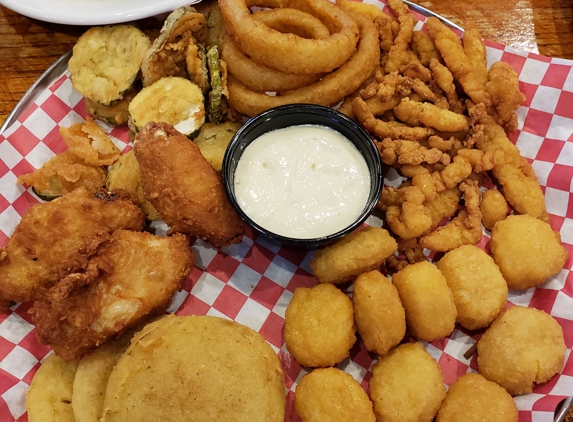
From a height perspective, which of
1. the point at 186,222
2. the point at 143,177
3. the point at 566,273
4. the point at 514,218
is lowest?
the point at 566,273

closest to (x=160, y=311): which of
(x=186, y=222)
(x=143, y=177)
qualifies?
(x=186, y=222)

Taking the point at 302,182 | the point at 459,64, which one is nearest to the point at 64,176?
the point at 302,182

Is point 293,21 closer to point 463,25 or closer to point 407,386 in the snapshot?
point 463,25

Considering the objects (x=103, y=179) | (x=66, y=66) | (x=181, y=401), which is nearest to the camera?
(x=181, y=401)

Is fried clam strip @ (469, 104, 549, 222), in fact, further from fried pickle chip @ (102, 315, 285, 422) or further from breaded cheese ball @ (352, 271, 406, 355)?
fried pickle chip @ (102, 315, 285, 422)

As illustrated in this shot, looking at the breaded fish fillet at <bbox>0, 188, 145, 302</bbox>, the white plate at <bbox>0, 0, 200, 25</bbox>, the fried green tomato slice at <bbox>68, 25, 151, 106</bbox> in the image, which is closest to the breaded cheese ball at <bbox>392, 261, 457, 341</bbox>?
the breaded fish fillet at <bbox>0, 188, 145, 302</bbox>

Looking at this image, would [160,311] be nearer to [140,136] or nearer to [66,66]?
[140,136]
